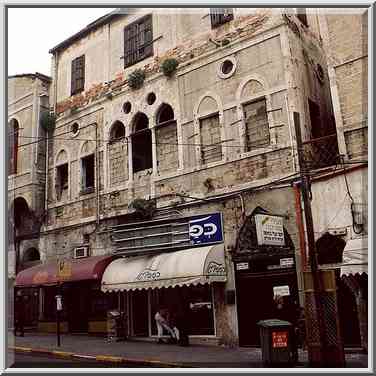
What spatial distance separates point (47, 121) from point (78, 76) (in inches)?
93.6

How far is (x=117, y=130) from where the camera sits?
18219 millimetres

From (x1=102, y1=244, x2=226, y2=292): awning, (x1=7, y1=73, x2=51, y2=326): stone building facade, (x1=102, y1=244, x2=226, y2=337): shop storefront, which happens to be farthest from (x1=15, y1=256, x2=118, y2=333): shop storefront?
(x1=7, y1=73, x2=51, y2=326): stone building facade

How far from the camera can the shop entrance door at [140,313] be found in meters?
15.6

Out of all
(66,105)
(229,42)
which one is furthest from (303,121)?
(66,105)

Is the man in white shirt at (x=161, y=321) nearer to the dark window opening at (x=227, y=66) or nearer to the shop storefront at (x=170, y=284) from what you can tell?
the shop storefront at (x=170, y=284)

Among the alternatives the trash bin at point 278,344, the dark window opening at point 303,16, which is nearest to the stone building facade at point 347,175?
the dark window opening at point 303,16

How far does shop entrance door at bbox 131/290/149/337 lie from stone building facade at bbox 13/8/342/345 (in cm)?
6

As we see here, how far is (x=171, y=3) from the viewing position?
961cm

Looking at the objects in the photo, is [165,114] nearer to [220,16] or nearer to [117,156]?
[117,156]

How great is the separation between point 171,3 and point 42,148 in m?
12.4

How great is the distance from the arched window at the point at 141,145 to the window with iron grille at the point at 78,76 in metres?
3.92

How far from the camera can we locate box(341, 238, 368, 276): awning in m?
9.98

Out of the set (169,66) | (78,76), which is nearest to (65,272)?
(169,66)

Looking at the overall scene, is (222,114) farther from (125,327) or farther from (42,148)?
(42,148)
